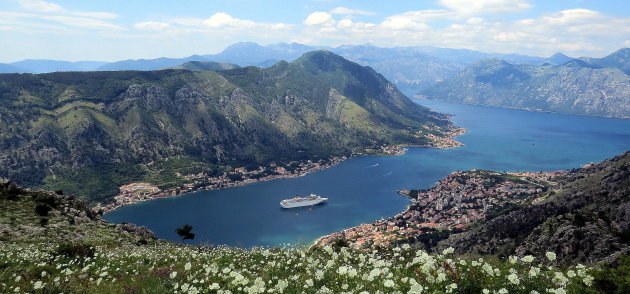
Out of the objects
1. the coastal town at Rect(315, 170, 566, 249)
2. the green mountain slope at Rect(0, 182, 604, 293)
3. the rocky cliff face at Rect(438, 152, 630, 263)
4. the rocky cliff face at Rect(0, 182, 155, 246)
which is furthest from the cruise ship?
the green mountain slope at Rect(0, 182, 604, 293)

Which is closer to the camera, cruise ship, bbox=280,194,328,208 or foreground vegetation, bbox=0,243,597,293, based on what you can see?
foreground vegetation, bbox=0,243,597,293

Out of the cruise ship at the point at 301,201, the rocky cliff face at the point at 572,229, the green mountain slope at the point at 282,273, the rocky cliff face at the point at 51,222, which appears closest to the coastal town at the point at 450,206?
the rocky cliff face at the point at 572,229

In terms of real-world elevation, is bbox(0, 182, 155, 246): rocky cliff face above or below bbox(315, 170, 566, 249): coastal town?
above

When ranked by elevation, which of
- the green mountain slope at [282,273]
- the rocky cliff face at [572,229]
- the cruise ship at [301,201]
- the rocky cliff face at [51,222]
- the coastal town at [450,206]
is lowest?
the cruise ship at [301,201]

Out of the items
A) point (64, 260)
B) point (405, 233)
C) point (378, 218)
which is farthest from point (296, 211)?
point (64, 260)

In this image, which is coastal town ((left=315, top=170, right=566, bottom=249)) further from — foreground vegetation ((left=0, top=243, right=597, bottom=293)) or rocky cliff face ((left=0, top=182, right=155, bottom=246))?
foreground vegetation ((left=0, top=243, right=597, bottom=293))

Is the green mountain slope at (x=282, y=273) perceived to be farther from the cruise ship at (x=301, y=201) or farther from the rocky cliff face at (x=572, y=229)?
the cruise ship at (x=301, y=201)

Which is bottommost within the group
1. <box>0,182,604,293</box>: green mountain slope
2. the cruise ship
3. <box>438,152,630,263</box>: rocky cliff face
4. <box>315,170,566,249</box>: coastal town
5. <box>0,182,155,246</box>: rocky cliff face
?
the cruise ship
